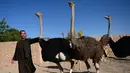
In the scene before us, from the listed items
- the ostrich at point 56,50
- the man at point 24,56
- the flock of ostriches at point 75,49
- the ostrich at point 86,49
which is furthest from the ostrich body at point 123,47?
the man at point 24,56

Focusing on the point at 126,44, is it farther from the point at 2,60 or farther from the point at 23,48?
the point at 2,60

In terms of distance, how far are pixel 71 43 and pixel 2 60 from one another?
5.44 metres

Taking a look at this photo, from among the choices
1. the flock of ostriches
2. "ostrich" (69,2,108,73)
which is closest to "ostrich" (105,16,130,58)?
the flock of ostriches

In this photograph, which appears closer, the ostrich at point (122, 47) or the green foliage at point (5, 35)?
the ostrich at point (122, 47)

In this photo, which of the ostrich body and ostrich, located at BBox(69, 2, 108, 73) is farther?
ostrich, located at BBox(69, 2, 108, 73)

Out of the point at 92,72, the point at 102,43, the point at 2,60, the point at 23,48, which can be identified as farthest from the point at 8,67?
the point at 23,48

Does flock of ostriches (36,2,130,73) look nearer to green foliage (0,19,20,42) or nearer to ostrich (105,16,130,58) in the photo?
ostrich (105,16,130,58)

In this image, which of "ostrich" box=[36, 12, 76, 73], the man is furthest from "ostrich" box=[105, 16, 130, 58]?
the man

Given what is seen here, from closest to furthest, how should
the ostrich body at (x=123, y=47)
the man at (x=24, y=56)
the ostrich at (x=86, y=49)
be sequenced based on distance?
the man at (x=24, y=56) → the ostrich body at (x=123, y=47) → the ostrich at (x=86, y=49)

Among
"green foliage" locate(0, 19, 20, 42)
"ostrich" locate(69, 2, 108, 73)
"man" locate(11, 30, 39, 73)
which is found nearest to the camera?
"man" locate(11, 30, 39, 73)

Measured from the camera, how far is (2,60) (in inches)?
467

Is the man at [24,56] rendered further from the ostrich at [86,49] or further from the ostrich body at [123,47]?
the ostrich body at [123,47]

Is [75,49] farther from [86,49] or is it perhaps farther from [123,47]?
[123,47]

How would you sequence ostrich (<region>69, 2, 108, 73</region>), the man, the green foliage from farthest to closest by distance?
the green foliage < ostrich (<region>69, 2, 108, 73</region>) < the man
